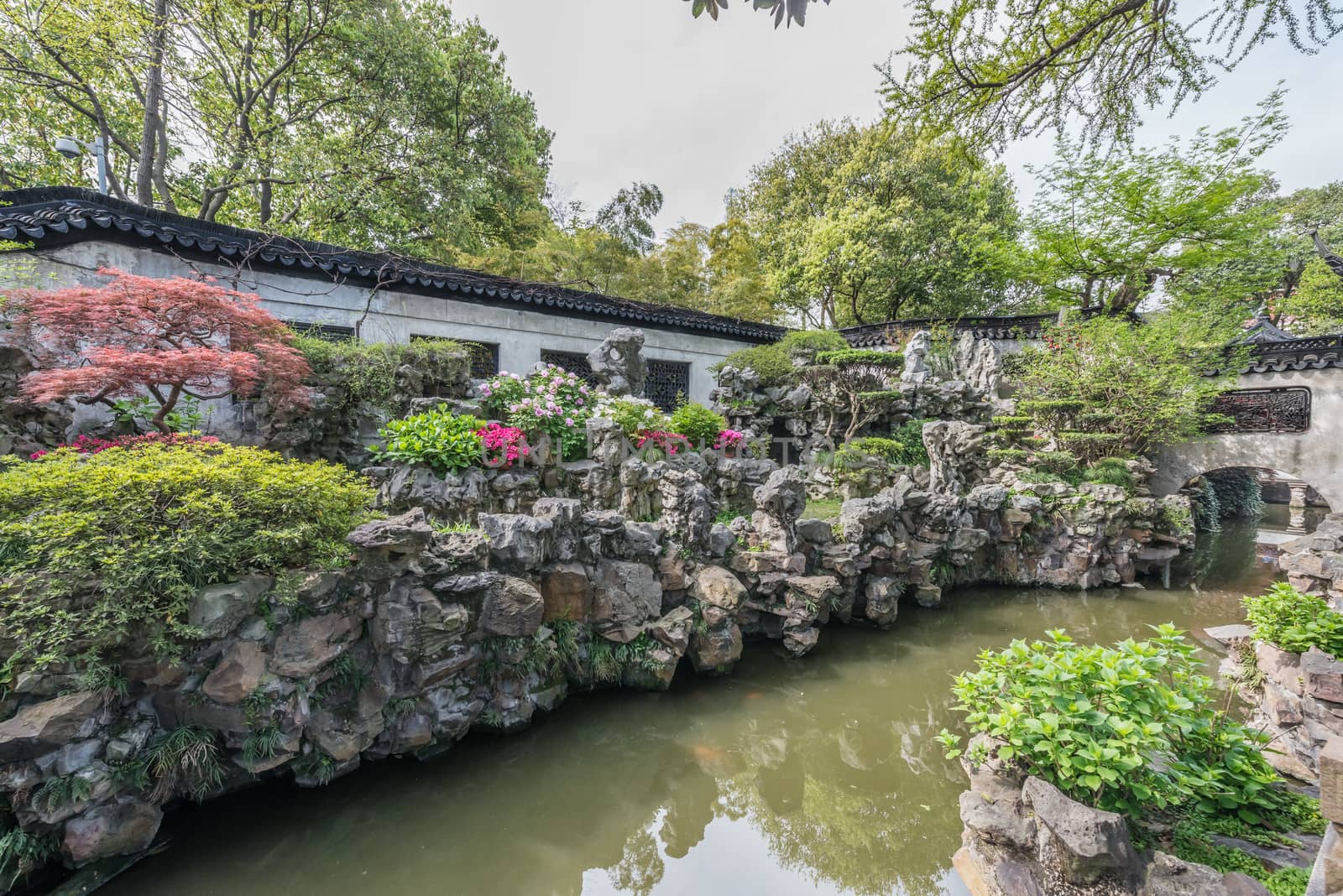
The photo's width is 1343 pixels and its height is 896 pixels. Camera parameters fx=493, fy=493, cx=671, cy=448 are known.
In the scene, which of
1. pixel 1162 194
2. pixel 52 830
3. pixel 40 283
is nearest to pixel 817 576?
pixel 52 830

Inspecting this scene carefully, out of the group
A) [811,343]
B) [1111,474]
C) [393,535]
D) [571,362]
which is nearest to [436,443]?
[393,535]

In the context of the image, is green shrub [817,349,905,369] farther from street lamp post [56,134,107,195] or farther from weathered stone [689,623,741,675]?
street lamp post [56,134,107,195]

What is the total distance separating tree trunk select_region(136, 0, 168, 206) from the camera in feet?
25.6

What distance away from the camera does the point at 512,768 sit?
149 inches

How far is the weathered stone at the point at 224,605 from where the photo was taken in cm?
300

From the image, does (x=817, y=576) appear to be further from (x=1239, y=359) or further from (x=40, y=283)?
(x=1239, y=359)

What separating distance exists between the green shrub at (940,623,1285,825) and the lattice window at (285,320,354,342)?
27.0 feet

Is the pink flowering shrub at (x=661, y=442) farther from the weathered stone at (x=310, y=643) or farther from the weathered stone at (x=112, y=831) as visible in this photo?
the weathered stone at (x=112, y=831)

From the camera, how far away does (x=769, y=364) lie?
9.86m

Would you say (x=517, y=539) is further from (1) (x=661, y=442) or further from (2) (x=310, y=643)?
(1) (x=661, y=442)

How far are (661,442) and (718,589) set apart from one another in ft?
8.82

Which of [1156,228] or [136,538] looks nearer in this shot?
[136,538]

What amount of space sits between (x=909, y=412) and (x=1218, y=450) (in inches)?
239

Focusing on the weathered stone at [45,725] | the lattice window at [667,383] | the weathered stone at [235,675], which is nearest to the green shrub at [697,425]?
the lattice window at [667,383]
